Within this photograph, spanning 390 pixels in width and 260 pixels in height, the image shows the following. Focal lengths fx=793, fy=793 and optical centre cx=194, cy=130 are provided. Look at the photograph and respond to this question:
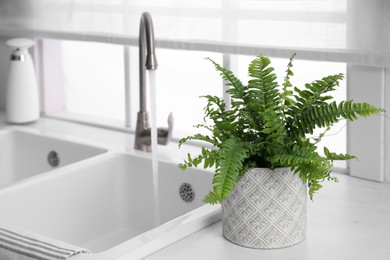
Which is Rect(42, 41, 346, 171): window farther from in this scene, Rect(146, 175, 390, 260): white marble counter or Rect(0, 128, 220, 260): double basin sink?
Rect(146, 175, 390, 260): white marble counter

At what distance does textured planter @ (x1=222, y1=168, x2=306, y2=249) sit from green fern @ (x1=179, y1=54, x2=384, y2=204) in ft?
0.08

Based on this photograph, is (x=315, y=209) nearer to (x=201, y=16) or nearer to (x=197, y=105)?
(x=201, y=16)

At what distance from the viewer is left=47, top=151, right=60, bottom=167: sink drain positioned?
252cm

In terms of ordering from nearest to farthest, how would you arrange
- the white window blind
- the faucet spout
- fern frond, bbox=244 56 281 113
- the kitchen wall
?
fern frond, bbox=244 56 281 113
the white window blind
the faucet spout
the kitchen wall

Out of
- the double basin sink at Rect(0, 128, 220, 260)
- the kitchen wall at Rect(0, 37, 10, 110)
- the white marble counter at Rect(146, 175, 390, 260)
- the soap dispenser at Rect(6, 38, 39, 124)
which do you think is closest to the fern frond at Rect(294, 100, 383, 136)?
the white marble counter at Rect(146, 175, 390, 260)

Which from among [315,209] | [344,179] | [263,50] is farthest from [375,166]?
[263,50]

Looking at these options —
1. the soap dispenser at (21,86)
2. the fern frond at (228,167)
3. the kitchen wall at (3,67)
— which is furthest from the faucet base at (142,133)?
the kitchen wall at (3,67)

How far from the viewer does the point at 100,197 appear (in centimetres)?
229

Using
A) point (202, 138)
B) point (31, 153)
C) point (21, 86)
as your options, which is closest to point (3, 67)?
point (21, 86)

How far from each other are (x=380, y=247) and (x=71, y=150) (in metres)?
1.15

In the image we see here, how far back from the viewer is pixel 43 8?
2723 millimetres

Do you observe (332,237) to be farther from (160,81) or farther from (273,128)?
(160,81)

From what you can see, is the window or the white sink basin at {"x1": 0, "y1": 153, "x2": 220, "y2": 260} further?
the window

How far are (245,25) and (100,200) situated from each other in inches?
25.7
